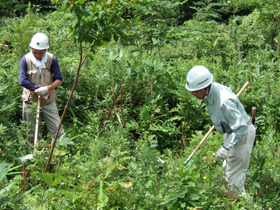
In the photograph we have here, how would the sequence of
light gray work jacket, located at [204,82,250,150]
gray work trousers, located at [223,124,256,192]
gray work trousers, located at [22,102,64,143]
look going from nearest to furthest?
light gray work jacket, located at [204,82,250,150] → gray work trousers, located at [223,124,256,192] → gray work trousers, located at [22,102,64,143]

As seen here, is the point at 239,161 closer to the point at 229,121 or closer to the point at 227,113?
the point at 229,121

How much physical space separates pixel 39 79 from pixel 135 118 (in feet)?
6.78

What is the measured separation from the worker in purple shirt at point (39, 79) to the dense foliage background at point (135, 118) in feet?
1.04

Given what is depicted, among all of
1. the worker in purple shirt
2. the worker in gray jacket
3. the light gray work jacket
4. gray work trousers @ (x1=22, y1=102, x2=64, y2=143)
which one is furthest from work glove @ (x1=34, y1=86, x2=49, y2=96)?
the light gray work jacket

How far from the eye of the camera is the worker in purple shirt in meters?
5.25

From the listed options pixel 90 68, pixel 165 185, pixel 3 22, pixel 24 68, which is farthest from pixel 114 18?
pixel 3 22

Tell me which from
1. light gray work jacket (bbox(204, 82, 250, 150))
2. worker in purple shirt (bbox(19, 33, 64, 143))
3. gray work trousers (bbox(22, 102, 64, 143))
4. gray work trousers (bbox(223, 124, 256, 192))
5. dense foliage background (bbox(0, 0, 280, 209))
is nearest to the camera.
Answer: dense foliage background (bbox(0, 0, 280, 209))

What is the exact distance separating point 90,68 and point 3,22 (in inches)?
254

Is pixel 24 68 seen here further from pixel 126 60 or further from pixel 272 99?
pixel 272 99

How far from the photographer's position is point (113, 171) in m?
3.79

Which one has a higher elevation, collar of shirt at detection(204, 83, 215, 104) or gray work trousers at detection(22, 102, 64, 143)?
collar of shirt at detection(204, 83, 215, 104)

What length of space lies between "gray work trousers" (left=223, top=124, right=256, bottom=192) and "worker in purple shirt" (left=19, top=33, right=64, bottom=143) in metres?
2.92

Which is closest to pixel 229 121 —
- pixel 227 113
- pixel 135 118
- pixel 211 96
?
pixel 227 113

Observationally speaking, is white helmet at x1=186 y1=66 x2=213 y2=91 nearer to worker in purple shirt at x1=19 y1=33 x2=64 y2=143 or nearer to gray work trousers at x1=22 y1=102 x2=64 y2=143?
worker in purple shirt at x1=19 y1=33 x2=64 y2=143
